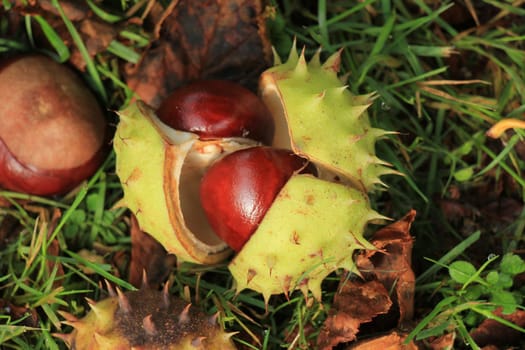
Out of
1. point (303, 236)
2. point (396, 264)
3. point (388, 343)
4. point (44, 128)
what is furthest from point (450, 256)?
point (44, 128)

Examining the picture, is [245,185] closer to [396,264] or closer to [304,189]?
[304,189]

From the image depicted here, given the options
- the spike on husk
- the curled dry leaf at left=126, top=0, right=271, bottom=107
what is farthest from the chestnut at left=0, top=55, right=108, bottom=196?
the spike on husk

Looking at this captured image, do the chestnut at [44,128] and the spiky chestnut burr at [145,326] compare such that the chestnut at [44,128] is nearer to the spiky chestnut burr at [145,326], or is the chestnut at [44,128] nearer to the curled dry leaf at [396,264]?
the spiky chestnut burr at [145,326]

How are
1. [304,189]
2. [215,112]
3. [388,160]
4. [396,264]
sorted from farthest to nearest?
[388,160] → [396,264] → [215,112] → [304,189]

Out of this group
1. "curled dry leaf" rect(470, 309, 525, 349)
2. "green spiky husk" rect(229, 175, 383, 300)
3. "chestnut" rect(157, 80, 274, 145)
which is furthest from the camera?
"curled dry leaf" rect(470, 309, 525, 349)

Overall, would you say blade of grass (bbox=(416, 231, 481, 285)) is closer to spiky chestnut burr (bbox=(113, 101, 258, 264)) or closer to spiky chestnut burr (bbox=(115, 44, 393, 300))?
spiky chestnut burr (bbox=(115, 44, 393, 300))

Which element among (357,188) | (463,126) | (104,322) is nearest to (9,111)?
(104,322)
